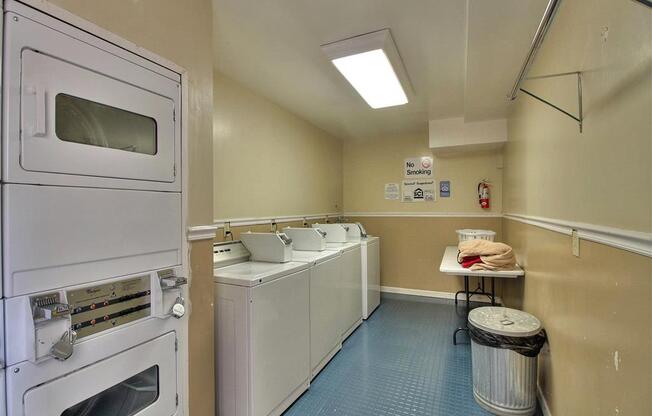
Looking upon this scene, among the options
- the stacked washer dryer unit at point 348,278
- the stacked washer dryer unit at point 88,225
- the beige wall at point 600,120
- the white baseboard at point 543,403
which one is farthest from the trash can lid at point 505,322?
the stacked washer dryer unit at point 88,225

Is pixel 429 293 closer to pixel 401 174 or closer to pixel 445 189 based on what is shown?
pixel 445 189

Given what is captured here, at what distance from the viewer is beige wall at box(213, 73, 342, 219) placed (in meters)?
2.49

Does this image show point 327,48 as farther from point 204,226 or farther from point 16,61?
point 16,61

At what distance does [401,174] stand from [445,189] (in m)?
0.67

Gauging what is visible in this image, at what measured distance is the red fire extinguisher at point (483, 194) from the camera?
398cm

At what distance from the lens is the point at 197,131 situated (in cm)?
156

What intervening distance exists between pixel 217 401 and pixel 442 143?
3590 mm

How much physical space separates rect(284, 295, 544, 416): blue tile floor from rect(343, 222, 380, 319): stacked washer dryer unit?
23 centimetres

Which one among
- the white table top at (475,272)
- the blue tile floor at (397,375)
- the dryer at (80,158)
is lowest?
the blue tile floor at (397,375)

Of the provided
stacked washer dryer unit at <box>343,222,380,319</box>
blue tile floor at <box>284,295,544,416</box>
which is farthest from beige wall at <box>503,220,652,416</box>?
stacked washer dryer unit at <box>343,222,380,319</box>

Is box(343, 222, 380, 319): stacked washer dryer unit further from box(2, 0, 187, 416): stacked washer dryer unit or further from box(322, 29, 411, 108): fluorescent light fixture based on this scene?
box(2, 0, 187, 416): stacked washer dryer unit

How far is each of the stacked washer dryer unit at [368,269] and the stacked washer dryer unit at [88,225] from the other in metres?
2.45

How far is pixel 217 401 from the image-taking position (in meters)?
1.82

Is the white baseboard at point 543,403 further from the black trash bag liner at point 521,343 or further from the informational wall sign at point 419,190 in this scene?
the informational wall sign at point 419,190
